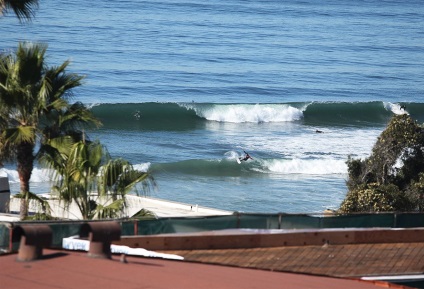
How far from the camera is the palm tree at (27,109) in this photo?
17.8 metres

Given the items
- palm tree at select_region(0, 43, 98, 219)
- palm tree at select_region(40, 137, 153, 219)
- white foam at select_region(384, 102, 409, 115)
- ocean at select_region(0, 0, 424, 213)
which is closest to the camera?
palm tree at select_region(40, 137, 153, 219)

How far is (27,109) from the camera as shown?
18047 mm

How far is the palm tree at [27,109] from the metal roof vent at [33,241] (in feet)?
21.1

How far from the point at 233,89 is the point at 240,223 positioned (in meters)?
48.9

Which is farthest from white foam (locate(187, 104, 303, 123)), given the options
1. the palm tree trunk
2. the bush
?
the palm tree trunk

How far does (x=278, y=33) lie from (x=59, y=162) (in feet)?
263

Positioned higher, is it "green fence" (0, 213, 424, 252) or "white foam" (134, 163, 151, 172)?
"white foam" (134, 163, 151, 172)

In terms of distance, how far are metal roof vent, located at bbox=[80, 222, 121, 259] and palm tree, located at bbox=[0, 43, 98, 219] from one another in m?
6.16

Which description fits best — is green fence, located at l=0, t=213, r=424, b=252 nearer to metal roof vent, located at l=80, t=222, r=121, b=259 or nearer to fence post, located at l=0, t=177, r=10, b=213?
metal roof vent, located at l=80, t=222, r=121, b=259

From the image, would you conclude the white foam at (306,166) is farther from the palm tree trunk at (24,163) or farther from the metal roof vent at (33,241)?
the metal roof vent at (33,241)

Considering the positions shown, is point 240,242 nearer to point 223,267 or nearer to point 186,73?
point 223,267

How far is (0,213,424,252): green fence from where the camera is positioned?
14766mm

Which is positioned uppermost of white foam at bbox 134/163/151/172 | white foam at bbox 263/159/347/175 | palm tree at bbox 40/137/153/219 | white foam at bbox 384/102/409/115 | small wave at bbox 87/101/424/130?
white foam at bbox 384/102/409/115

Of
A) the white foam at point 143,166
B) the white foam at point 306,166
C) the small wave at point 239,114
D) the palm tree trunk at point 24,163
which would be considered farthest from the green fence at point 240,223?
the small wave at point 239,114
